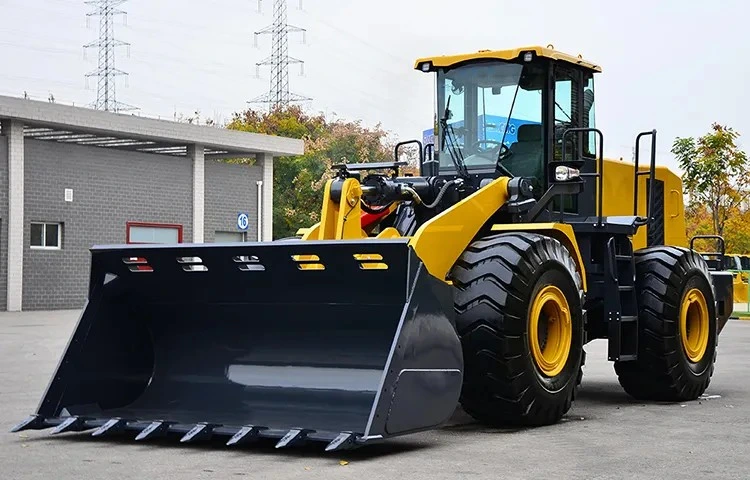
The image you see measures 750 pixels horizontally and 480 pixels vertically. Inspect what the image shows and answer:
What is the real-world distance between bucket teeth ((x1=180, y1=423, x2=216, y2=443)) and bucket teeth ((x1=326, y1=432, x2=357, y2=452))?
3.42 ft

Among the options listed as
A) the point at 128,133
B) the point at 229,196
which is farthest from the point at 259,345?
the point at 229,196

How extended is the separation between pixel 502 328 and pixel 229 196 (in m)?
32.2

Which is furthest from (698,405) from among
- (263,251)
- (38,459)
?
(38,459)

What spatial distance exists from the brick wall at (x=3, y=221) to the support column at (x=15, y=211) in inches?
3.8

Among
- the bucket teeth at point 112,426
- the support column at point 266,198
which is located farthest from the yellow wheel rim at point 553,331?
the support column at point 266,198

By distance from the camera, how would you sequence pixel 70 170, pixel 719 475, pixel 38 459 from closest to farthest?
pixel 719 475 < pixel 38 459 < pixel 70 170

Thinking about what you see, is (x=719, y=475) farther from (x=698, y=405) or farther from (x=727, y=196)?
(x=727, y=196)

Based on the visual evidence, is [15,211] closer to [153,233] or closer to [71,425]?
[153,233]

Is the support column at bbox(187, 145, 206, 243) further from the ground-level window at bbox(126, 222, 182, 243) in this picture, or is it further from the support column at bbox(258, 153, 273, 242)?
the support column at bbox(258, 153, 273, 242)

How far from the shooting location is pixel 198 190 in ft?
127

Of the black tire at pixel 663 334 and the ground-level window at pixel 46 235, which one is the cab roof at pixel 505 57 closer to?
the black tire at pixel 663 334

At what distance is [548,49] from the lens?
11000mm

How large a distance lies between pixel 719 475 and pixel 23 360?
1152 centimetres

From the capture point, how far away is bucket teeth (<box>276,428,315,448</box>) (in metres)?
7.73
